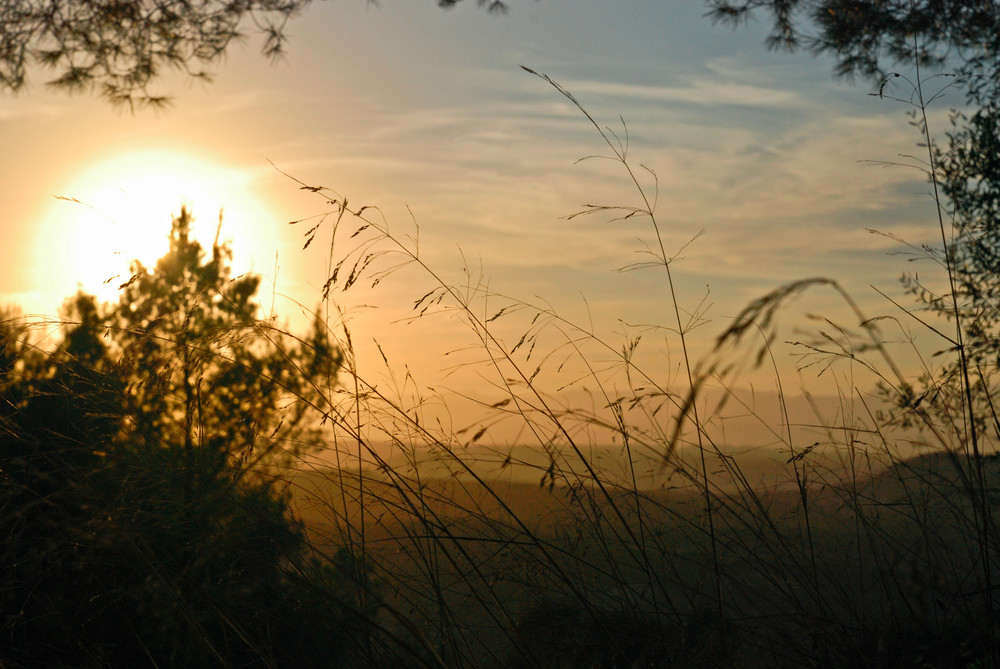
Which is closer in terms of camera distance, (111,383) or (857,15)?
(111,383)

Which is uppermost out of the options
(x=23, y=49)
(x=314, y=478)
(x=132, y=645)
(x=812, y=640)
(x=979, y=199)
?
(x=23, y=49)

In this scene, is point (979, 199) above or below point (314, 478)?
above

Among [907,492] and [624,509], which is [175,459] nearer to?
[624,509]

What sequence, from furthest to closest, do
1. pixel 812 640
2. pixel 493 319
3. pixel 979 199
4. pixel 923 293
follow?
pixel 979 199
pixel 923 293
pixel 493 319
pixel 812 640

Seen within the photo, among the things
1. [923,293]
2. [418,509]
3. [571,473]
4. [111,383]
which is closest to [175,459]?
[111,383]

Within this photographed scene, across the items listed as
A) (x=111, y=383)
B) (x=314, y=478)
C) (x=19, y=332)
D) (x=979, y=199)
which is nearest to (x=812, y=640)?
(x=314, y=478)

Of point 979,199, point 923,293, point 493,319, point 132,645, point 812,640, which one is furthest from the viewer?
point 979,199

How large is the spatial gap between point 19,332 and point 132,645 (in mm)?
2189

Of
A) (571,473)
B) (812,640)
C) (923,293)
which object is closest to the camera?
(812,640)

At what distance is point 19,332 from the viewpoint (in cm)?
271

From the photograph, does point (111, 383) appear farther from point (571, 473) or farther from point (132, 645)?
point (132, 645)

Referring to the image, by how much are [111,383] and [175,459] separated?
334mm

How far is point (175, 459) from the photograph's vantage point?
2.74m

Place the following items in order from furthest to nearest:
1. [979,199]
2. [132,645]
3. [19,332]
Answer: [979,199]
[132,645]
[19,332]
